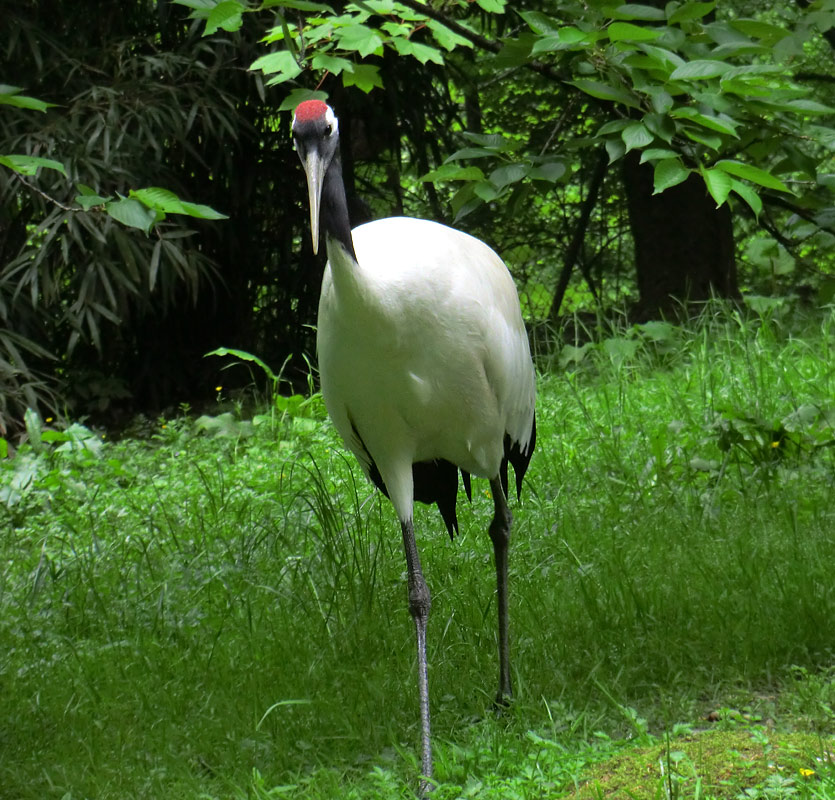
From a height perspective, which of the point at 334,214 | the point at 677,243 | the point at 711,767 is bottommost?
the point at 711,767

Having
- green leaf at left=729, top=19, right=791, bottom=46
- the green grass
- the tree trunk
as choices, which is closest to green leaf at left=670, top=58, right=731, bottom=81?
green leaf at left=729, top=19, right=791, bottom=46

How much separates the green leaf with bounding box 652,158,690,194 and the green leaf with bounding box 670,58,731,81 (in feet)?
0.62

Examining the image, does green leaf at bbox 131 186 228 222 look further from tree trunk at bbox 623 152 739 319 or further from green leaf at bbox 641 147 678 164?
tree trunk at bbox 623 152 739 319

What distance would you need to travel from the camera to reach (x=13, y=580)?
14.2 ft

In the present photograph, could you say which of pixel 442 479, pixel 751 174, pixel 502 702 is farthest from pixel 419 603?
pixel 751 174

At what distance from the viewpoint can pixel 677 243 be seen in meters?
7.16

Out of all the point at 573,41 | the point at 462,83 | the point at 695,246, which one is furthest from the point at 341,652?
the point at 462,83

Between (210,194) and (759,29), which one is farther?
(210,194)

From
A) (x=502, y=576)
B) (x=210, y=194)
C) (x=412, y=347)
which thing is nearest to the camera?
(x=412, y=347)

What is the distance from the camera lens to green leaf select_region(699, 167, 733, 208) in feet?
8.35

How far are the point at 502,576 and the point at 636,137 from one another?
1.48m

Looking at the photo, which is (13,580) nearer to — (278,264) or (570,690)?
(570,690)

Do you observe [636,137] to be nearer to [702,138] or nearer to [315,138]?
[702,138]

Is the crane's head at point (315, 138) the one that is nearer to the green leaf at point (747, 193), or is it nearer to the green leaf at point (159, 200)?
the green leaf at point (159, 200)
